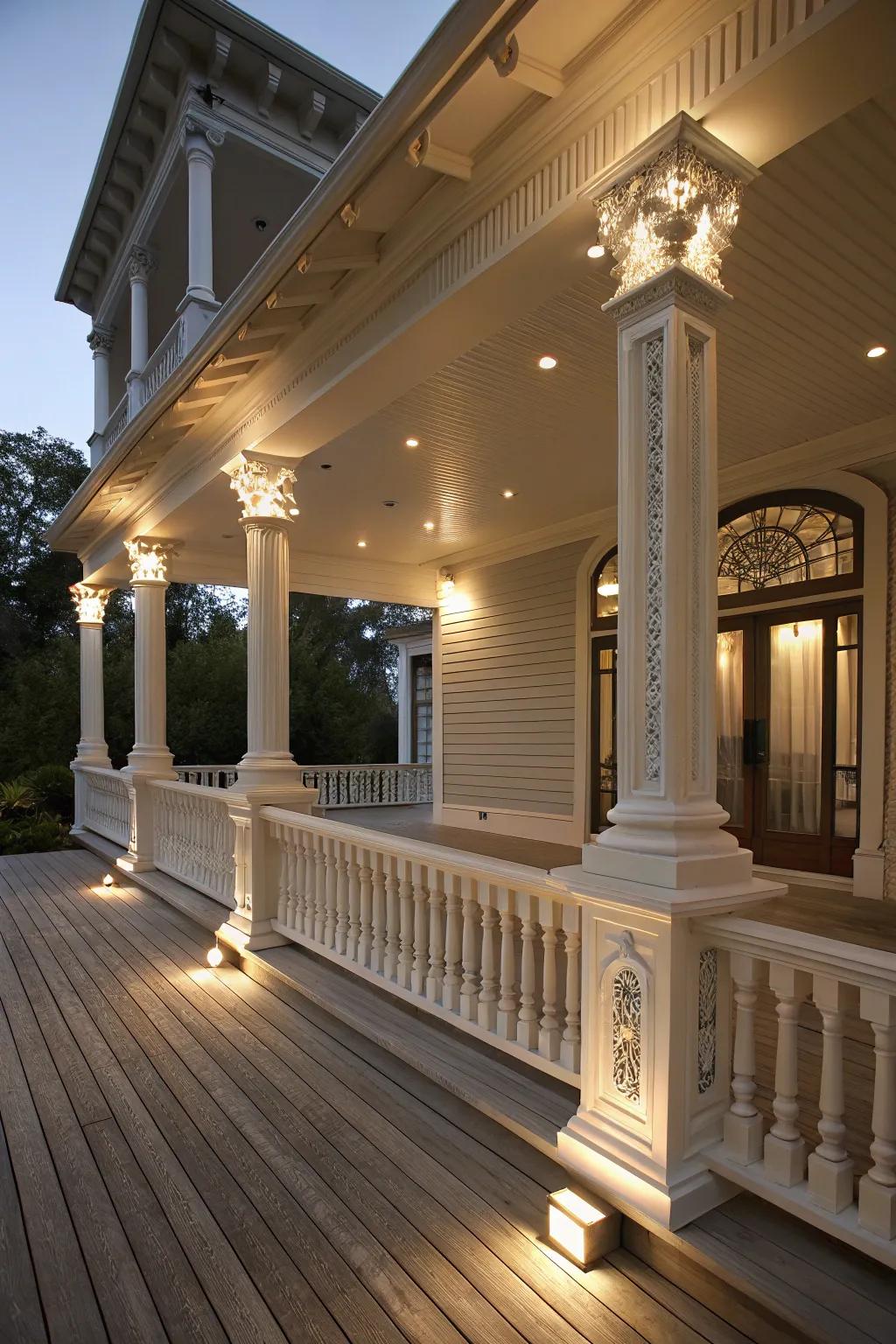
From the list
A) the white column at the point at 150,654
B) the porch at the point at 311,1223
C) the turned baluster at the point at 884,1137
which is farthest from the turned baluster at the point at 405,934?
the white column at the point at 150,654

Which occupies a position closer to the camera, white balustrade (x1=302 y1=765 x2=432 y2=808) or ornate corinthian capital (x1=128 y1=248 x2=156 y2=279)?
ornate corinthian capital (x1=128 y1=248 x2=156 y2=279)

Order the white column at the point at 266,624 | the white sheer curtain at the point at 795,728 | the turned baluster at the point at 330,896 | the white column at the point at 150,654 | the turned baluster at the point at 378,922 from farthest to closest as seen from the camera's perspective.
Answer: the white column at the point at 150,654, the white sheer curtain at the point at 795,728, the white column at the point at 266,624, the turned baluster at the point at 330,896, the turned baluster at the point at 378,922

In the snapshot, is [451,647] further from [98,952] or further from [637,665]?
[637,665]

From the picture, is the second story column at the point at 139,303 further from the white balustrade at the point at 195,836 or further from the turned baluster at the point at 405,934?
the turned baluster at the point at 405,934

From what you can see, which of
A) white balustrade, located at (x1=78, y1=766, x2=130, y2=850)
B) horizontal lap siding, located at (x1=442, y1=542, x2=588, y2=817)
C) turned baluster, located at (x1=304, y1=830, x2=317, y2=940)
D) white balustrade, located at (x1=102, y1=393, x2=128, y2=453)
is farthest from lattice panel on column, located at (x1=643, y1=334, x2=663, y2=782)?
white balustrade, located at (x1=78, y1=766, x2=130, y2=850)

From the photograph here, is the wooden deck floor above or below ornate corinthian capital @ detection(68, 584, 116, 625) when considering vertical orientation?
below

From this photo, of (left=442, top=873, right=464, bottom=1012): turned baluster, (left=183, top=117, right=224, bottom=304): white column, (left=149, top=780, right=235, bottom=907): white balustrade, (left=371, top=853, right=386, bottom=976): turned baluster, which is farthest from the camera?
(left=183, top=117, right=224, bottom=304): white column

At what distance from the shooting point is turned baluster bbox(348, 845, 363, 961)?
12.1ft

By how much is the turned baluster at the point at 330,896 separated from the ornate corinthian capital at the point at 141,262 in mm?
6376

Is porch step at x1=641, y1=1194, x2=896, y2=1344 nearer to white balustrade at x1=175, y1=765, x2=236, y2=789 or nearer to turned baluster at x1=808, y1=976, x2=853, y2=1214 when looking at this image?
turned baluster at x1=808, y1=976, x2=853, y2=1214

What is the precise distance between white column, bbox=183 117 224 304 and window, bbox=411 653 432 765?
8.36 m

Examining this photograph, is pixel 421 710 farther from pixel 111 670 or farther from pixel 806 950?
pixel 806 950

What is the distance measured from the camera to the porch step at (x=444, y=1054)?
2395 millimetres

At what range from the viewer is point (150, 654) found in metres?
6.93
